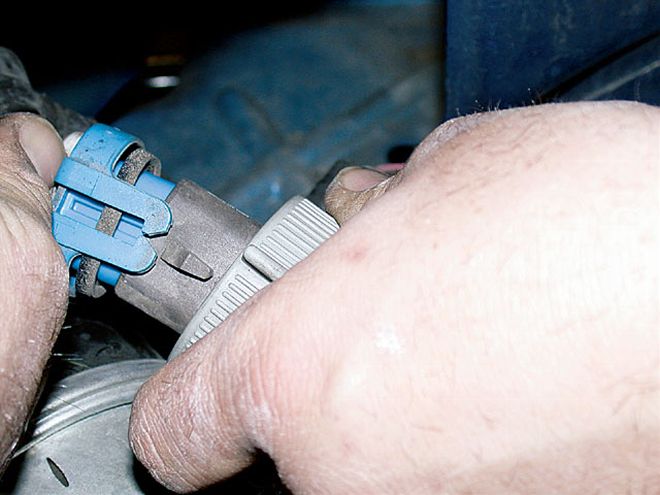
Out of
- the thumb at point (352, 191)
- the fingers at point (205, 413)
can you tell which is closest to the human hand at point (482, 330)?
the fingers at point (205, 413)

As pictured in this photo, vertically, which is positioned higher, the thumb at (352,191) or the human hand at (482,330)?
the human hand at (482,330)

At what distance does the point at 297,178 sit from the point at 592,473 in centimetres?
108

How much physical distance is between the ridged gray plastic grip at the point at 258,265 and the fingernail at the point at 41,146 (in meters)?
0.18

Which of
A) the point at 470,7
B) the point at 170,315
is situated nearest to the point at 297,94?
the point at 470,7

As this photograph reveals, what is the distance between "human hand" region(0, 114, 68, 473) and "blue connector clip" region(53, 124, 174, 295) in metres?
0.03

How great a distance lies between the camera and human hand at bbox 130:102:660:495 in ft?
1.24

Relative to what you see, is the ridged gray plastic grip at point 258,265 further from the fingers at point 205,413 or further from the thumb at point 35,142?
the thumb at point 35,142

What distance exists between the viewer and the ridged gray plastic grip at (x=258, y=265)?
22.0 inches

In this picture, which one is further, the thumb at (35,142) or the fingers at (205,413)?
the thumb at (35,142)

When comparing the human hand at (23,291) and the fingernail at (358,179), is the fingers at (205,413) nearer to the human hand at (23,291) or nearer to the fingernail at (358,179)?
the human hand at (23,291)

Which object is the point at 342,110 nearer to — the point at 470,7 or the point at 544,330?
the point at 470,7

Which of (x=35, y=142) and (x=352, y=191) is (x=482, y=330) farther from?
(x=35, y=142)

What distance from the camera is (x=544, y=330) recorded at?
1.25 ft

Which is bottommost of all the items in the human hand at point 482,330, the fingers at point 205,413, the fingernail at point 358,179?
the fingers at point 205,413
